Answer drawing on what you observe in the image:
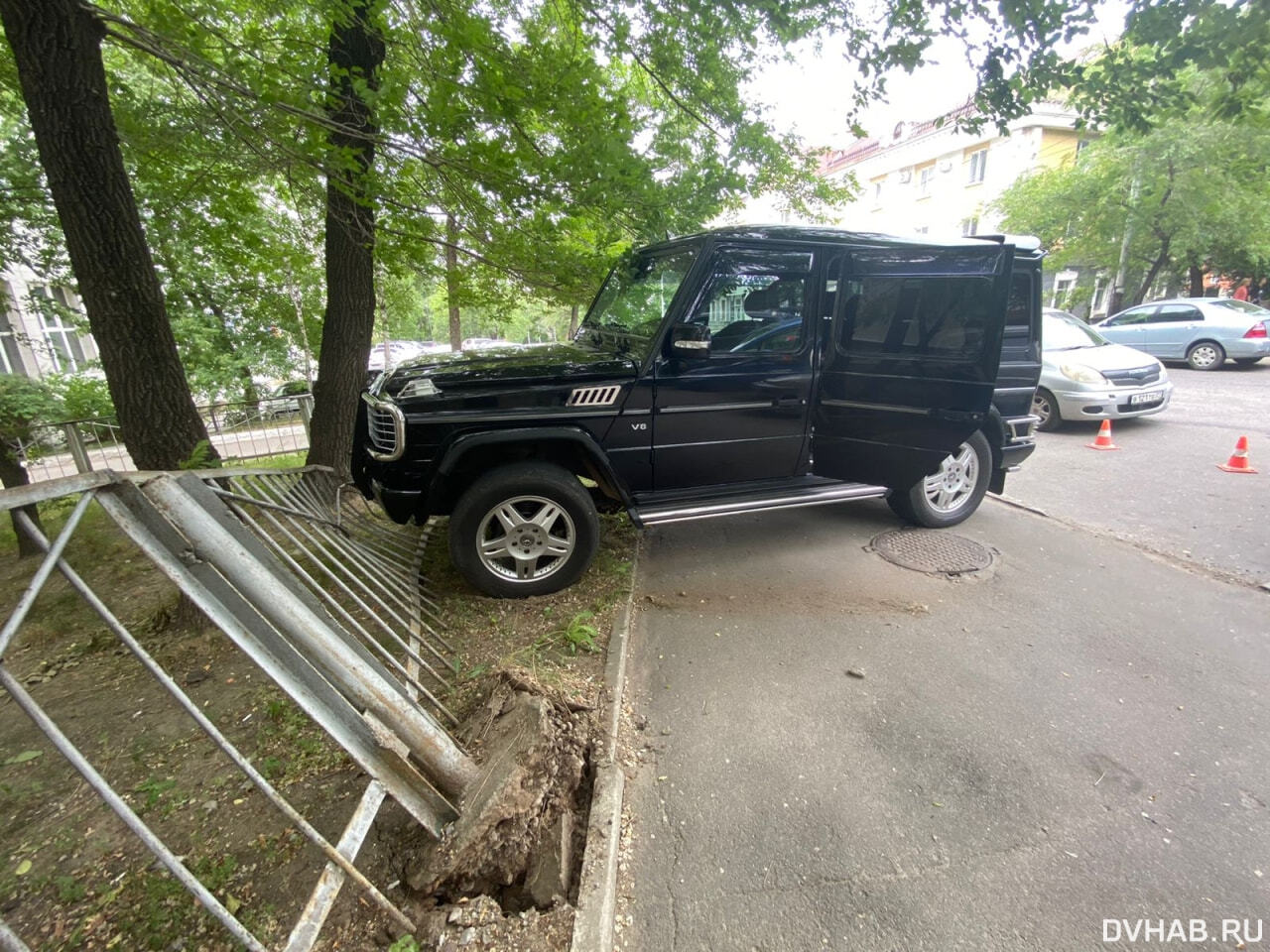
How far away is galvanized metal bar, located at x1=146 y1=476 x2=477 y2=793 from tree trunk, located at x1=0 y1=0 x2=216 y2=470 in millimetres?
1827

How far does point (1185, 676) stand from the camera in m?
2.96

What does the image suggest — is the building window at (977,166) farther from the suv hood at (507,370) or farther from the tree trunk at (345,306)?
the suv hood at (507,370)

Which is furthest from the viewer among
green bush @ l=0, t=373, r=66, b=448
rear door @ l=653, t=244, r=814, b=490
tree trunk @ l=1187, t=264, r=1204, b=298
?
tree trunk @ l=1187, t=264, r=1204, b=298

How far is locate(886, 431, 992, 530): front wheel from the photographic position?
4789 millimetres

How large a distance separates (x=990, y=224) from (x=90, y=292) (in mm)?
29111

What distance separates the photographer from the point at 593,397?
11.9 ft

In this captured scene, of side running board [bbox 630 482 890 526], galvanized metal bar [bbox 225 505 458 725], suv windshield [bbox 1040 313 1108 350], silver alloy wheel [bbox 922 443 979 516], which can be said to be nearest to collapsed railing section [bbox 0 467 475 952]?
galvanized metal bar [bbox 225 505 458 725]

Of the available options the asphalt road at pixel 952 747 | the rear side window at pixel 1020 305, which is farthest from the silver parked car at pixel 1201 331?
the rear side window at pixel 1020 305

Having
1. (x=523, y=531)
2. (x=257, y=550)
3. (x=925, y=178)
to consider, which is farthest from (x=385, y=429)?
(x=925, y=178)

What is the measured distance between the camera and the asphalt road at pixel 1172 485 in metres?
4.53

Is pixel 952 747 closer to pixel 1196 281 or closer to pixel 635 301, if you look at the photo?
pixel 635 301

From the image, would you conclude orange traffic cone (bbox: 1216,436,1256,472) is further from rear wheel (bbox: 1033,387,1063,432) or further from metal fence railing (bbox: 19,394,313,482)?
metal fence railing (bbox: 19,394,313,482)

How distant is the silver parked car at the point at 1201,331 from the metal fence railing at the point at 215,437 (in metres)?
16.9

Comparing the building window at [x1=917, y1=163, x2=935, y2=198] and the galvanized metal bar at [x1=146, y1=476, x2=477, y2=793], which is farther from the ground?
the building window at [x1=917, y1=163, x2=935, y2=198]
